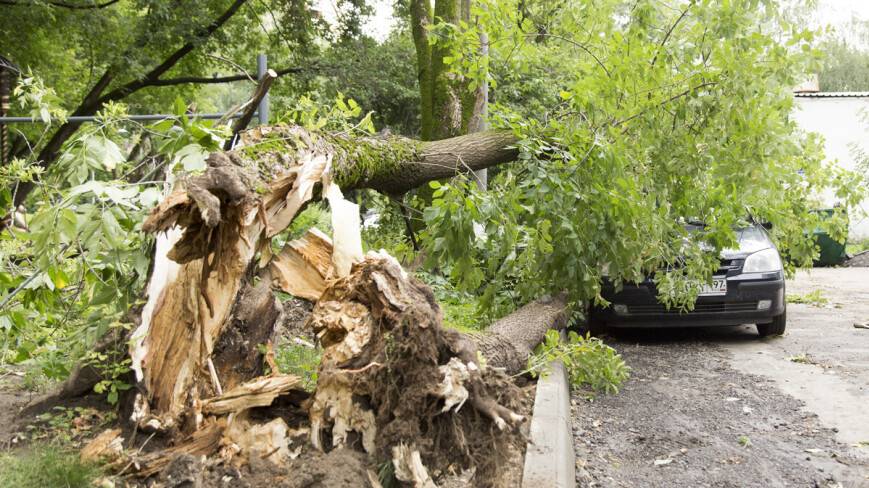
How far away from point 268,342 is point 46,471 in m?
1.13

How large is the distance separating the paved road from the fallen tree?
5.50ft

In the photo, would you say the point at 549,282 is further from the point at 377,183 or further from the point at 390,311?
the point at 390,311

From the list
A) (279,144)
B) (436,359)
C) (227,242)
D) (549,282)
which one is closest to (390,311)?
(436,359)

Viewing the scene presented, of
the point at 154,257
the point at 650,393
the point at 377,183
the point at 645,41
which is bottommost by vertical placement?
the point at 650,393

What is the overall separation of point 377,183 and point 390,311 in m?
3.16

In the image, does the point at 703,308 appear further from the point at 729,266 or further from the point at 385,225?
the point at 385,225

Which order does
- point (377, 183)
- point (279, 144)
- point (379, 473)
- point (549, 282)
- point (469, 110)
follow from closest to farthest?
point (379, 473), point (279, 144), point (377, 183), point (549, 282), point (469, 110)

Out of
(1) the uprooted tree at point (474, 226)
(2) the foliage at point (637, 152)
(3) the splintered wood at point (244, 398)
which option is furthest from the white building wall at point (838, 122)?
(3) the splintered wood at point (244, 398)

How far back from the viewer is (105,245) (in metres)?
3.43

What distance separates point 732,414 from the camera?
6012 mm

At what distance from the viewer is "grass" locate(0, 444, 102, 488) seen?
9.27 feet

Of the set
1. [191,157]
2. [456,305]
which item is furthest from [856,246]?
[191,157]

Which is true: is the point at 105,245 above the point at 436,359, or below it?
above

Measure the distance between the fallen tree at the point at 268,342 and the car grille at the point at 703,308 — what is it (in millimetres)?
5692
